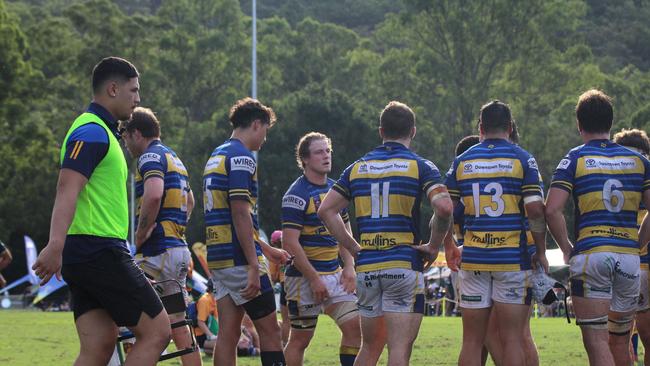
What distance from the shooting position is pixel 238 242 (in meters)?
9.38

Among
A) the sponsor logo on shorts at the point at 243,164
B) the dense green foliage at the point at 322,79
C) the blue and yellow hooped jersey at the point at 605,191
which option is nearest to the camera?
the blue and yellow hooped jersey at the point at 605,191

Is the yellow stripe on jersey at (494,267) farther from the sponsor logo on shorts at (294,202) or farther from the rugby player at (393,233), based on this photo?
the sponsor logo on shorts at (294,202)

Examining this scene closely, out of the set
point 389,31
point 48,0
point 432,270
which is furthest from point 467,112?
point 48,0

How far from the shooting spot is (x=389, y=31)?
230 ft

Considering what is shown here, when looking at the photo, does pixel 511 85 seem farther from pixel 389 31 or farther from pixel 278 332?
pixel 278 332

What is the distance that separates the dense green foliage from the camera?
6122cm

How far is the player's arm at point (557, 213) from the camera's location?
29.1 feet

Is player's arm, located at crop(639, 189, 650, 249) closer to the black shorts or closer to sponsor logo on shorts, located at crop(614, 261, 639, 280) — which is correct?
sponsor logo on shorts, located at crop(614, 261, 639, 280)

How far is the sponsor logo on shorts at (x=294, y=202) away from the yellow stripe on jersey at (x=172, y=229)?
124cm

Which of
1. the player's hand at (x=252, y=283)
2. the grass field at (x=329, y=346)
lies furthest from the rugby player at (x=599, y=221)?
the grass field at (x=329, y=346)

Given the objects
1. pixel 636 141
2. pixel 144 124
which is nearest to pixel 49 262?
pixel 144 124

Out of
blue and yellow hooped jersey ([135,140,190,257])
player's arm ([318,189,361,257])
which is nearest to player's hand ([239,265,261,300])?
player's arm ([318,189,361,257])

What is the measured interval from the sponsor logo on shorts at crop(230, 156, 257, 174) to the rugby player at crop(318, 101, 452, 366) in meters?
0.83

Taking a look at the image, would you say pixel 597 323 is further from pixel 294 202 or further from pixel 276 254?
pixel 294 202
